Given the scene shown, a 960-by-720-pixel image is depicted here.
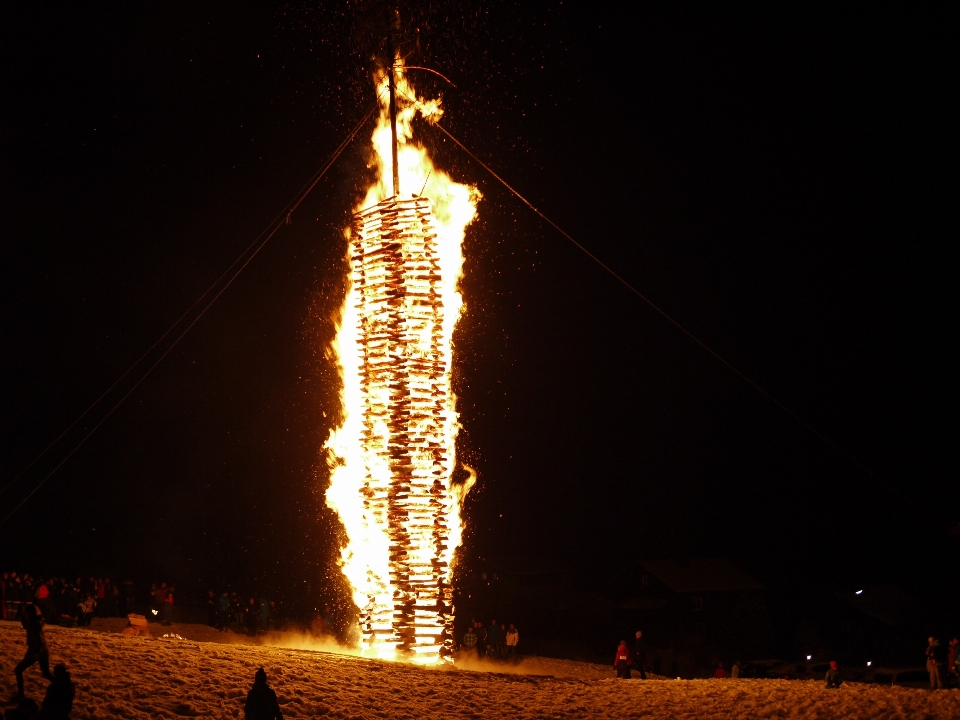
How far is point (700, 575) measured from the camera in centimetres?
4147

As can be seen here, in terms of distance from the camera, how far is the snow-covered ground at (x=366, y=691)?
1157 centimetres

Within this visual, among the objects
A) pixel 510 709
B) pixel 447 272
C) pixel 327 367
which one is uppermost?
pixel 447 272

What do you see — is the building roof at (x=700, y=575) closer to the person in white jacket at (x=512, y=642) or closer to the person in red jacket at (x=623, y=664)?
the person in white jacket at (x=512, y=642)

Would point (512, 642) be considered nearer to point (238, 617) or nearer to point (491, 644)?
point (491, 644)

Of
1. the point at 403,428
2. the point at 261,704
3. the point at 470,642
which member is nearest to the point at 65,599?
the point at 470,642

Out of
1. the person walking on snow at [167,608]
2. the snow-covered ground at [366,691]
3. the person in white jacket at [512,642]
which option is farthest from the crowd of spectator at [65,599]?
the person in white jacket at [512,642]

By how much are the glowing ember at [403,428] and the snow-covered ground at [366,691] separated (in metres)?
0.80

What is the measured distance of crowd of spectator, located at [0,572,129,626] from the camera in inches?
734

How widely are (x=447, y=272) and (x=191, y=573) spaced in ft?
80.4

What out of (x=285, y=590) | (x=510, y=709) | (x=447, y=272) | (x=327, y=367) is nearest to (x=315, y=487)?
(x=285, y=590)

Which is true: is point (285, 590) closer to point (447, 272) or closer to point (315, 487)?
point (315, 487)

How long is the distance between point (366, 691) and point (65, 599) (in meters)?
10.4

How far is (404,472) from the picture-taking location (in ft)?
43.2

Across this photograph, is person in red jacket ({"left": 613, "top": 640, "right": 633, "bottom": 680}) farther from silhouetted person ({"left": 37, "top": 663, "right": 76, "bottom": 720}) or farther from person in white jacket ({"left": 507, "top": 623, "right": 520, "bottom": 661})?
silhouetted person ({"left": 37, "top": 663, "right": 76, "bottom": 720})
